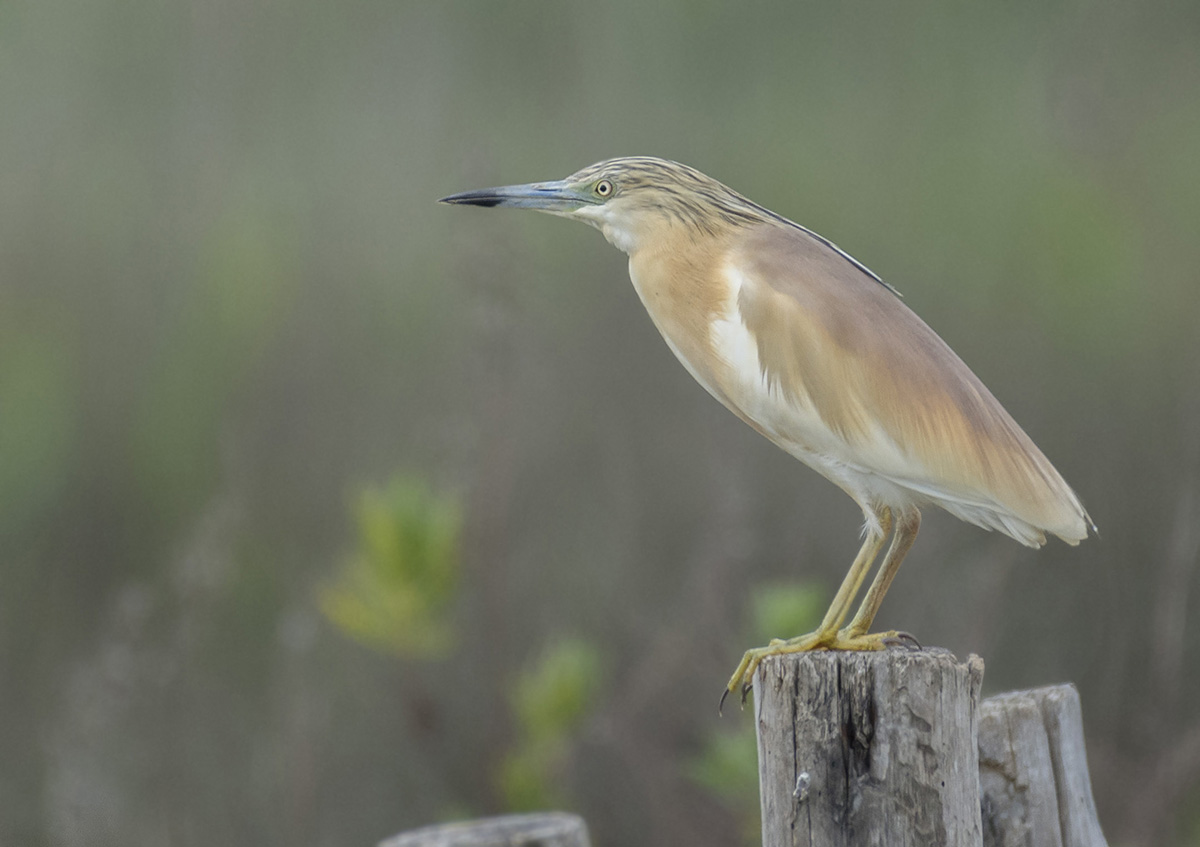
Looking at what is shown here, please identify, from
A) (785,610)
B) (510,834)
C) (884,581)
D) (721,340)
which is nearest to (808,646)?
(884,581)

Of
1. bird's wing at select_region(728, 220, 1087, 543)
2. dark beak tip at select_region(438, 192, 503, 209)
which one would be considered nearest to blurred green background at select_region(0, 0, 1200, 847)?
dark beak tip at select_region(438, 192, 503, 209)

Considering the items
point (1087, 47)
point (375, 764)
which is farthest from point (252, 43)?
point (1087, 47)

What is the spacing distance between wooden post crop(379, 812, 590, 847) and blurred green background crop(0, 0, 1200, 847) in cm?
95

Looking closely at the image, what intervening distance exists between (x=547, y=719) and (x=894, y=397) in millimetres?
1772

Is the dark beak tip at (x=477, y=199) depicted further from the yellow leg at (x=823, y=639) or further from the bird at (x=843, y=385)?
the yellow leg at (x=823, y=639)

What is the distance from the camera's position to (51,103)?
14.5 ft

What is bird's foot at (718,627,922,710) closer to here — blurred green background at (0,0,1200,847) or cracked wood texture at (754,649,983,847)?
cracked wood texture at (754,649,983,847)

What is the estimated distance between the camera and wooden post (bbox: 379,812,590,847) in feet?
7.06

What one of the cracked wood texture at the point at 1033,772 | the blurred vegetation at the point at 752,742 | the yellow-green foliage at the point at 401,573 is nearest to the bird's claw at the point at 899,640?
the cracked wood texture at the point at 1033,772

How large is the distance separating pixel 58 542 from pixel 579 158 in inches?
83.0

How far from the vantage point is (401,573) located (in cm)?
320

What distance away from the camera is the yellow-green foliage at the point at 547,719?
10.4ft

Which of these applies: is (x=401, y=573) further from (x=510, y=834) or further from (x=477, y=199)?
(x=477, y=199)

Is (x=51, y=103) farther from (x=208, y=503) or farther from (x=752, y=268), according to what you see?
(x=752, y=268)
